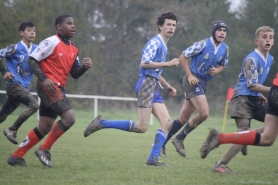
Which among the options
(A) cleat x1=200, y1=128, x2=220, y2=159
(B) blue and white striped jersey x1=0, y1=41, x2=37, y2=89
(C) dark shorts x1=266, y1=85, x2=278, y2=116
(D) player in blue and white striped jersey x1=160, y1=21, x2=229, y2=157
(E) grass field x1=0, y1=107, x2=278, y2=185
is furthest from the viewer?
(B) blue and white striped jersey x1=0, y1=41, x2=37, y2=89

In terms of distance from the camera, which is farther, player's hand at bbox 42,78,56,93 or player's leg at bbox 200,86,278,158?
player's hand at bbox 42,78,56,93

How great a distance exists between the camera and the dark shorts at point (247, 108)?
753cm

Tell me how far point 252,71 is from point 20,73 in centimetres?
451

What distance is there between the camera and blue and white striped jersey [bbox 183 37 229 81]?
28.8 ft

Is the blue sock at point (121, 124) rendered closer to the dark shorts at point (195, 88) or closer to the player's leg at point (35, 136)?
the player's leg at point (35, 136)

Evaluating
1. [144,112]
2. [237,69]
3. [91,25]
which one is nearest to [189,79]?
[144,112]

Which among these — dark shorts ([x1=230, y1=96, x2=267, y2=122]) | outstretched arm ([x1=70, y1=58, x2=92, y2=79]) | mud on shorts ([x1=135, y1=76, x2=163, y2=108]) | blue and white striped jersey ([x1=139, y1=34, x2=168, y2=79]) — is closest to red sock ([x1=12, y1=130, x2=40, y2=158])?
outstretched arm ([x1=70, y1=58, x2=92, y2=79])

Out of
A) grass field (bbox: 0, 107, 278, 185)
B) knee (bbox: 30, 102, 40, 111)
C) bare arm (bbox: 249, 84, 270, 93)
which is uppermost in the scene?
bare arm (bbox: 249, 84, 270, 93)

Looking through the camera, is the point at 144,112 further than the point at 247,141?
Yes

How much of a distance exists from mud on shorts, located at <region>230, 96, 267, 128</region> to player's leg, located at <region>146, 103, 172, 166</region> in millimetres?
984

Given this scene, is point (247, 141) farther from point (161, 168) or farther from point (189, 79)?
point (189, 79)

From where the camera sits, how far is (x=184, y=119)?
934 centimetres

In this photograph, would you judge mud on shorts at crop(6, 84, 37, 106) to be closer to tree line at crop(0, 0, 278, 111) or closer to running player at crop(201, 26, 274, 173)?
running player at crop(201, 26, 274, 173)

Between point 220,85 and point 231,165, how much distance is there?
27144 mm
